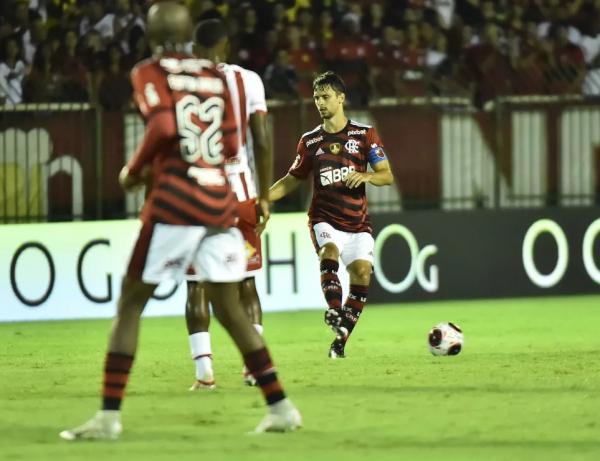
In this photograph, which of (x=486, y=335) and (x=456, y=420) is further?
(x=486, y=335)

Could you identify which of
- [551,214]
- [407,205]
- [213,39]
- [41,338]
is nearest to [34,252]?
[41,338]

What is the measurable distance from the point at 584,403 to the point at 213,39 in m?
2.88

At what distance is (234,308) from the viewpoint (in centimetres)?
715

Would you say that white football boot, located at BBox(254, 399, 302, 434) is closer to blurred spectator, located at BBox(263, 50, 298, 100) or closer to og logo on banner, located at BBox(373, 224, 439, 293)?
og logo on banner, located at BBox(373, 224, 439, 293)

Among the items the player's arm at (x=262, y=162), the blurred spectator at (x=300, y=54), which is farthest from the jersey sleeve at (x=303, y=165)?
the blurred spectator at (x=300, y=54)

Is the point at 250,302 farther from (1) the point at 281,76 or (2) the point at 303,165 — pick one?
(1) the point at 281,76

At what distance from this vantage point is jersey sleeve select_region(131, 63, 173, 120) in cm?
688

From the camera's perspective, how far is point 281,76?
16562mm

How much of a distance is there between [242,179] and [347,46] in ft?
28.9

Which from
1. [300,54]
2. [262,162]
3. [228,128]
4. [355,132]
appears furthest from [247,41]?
[228,128]

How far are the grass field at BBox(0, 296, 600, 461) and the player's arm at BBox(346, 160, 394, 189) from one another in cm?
131

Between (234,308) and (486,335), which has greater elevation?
(234,308)

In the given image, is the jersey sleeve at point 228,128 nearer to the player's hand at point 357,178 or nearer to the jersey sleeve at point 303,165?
the player's hand at point 357,178

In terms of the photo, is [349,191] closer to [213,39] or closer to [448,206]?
[213,39]
